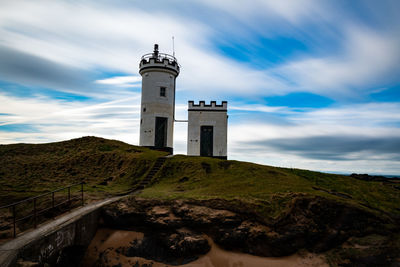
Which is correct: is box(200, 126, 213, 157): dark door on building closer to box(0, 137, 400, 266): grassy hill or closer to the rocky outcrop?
box(0, 137, 400, 266): grassy hill

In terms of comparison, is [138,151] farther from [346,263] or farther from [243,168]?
[346,263]

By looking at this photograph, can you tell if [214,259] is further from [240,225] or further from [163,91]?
[163,91]

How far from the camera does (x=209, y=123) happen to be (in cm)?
2694

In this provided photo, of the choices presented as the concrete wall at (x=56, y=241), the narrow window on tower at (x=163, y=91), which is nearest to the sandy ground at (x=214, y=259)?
the concrete wall at (x=56, y=241)

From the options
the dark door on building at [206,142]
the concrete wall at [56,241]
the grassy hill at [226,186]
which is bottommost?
the concrete wall at [56,241]

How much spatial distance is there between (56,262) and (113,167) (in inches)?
450

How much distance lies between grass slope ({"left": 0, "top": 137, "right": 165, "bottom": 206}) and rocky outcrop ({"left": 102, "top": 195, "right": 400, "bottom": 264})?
14.1 ft

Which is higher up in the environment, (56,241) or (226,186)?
(226,186)

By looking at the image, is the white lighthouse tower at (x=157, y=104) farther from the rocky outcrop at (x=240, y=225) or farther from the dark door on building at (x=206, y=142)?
the rocky outcrop at (x=240, y=225)

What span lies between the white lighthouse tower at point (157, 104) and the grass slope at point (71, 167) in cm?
302

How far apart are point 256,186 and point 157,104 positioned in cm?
1542

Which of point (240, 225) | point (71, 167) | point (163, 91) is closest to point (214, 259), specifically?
point (240, 225)

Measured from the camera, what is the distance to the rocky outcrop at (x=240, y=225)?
11.3 m

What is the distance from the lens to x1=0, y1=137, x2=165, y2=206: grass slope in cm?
1702
